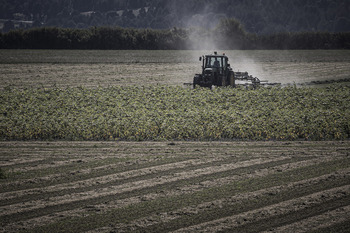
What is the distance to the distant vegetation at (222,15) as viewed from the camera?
546 ft

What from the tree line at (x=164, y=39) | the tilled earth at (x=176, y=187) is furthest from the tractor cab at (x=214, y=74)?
the tree line at (x=164, y=39)

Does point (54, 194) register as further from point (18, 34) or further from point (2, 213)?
point (18, 34)

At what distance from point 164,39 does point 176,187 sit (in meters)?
66.9

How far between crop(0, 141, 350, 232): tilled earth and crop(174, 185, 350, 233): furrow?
0.07 ft

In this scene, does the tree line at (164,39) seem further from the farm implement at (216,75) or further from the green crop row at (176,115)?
the green crop row at (176,115)

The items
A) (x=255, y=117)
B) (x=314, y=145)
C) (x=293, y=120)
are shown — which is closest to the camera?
(x=314, y=145)

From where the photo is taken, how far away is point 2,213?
930 cm

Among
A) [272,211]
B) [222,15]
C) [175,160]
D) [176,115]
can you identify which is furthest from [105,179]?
[222,15]

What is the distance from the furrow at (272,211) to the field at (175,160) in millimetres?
23

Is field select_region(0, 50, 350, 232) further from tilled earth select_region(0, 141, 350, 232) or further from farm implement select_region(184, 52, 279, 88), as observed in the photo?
farm implement select_region(184, 52, 279, 88)

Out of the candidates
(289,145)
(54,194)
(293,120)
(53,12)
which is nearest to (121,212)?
(54,194)

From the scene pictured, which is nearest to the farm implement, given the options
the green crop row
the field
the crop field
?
the field

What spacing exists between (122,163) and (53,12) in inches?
7487

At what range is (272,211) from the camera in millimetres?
9305
